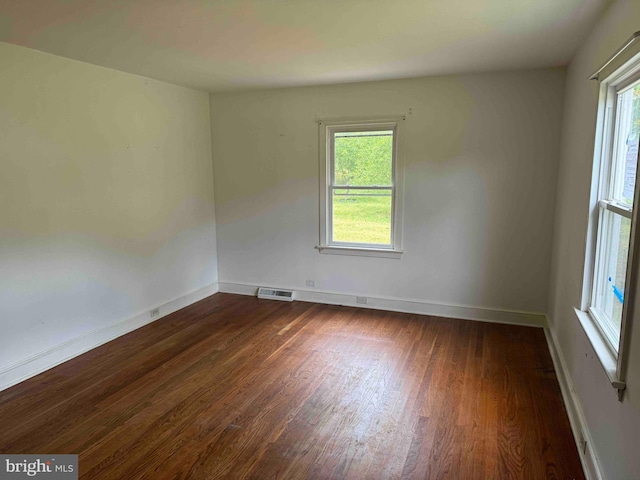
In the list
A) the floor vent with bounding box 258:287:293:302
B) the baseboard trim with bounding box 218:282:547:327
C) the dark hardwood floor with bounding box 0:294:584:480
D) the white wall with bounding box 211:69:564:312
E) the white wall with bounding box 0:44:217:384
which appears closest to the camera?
the dark hardwood floor with bounding box 0:294:584:480

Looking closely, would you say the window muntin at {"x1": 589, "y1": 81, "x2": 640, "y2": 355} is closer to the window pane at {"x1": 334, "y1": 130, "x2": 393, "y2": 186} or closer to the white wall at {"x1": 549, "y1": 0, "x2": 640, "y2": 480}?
the white wall at {"x1": 549, "y1": 0, "x2": 640, "y2": 480}

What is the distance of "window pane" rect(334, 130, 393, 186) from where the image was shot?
4.52 metres

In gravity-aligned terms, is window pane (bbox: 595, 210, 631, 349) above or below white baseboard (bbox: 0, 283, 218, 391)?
above

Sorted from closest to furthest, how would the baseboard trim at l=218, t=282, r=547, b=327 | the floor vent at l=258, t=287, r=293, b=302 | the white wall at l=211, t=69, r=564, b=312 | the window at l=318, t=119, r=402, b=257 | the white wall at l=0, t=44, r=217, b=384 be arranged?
the white wall at l=0, t=44, r=217, b=384 < the white wall at l=211, t=69, r=564, b=312 < the baseboard trim at l=218, t=282, r=547, b=327 < the window at l=318, t=119, r=402, b=257 < the floor vent at l=258, t=287, r=293, b=302

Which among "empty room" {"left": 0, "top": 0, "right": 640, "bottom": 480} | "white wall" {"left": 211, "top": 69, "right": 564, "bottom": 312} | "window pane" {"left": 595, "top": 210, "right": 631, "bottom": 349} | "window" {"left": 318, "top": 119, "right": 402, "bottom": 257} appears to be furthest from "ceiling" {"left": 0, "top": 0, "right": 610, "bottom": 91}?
"window pane" {"left": 595, "top": 210, "right": 631, "bottom": 349}

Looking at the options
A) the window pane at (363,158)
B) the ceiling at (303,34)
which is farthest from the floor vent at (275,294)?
the ceiling at (303,34)

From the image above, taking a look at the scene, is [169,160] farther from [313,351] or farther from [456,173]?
[456,173]

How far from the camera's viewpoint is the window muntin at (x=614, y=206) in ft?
6.78

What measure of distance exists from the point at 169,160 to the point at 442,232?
2.99 meters

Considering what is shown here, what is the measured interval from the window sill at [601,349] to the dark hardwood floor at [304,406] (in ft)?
2.12

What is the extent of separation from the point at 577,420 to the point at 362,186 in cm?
293

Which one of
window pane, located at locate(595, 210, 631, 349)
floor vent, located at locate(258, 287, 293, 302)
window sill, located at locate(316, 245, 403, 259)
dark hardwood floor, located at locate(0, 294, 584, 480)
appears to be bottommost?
dark hardwood floor, located at locate(0, 294, 584, 480)

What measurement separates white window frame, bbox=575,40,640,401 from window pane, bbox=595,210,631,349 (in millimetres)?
17

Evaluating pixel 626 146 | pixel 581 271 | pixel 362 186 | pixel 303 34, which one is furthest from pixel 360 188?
pixel 626 146
